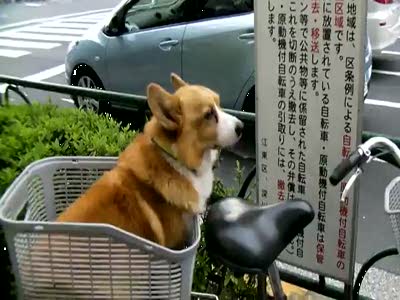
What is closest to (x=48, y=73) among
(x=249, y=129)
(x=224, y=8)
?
(x=224, y=8)

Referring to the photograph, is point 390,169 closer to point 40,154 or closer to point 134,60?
point 134,60

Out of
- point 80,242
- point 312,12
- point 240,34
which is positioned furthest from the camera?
point 240,34

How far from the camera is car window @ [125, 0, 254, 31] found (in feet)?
23.4

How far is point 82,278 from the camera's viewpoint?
6.37 feet

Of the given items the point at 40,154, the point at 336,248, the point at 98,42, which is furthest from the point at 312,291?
the point at 98,42

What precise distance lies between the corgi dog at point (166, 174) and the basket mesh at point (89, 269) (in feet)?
0.90

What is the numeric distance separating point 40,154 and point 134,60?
4701mm

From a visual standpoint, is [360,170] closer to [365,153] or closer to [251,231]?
[365,153]

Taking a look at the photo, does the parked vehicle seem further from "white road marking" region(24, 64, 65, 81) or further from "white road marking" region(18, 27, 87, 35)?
"white road marking" region(18, 27, 87, 35)

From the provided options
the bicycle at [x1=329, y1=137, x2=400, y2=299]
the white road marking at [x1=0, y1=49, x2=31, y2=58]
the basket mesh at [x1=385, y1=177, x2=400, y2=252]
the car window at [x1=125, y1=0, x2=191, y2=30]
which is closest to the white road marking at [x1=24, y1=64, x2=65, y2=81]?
the white road marking at [x1=0, y1=49, x2=31, y2=58]

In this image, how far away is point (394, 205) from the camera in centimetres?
175

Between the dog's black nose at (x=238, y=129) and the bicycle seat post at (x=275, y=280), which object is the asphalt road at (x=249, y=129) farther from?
the bicycle seat post at (x=275, y=280)

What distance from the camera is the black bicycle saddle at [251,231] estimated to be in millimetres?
1986

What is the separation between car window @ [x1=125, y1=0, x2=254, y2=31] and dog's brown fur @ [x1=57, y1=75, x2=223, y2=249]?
4.89 metres
